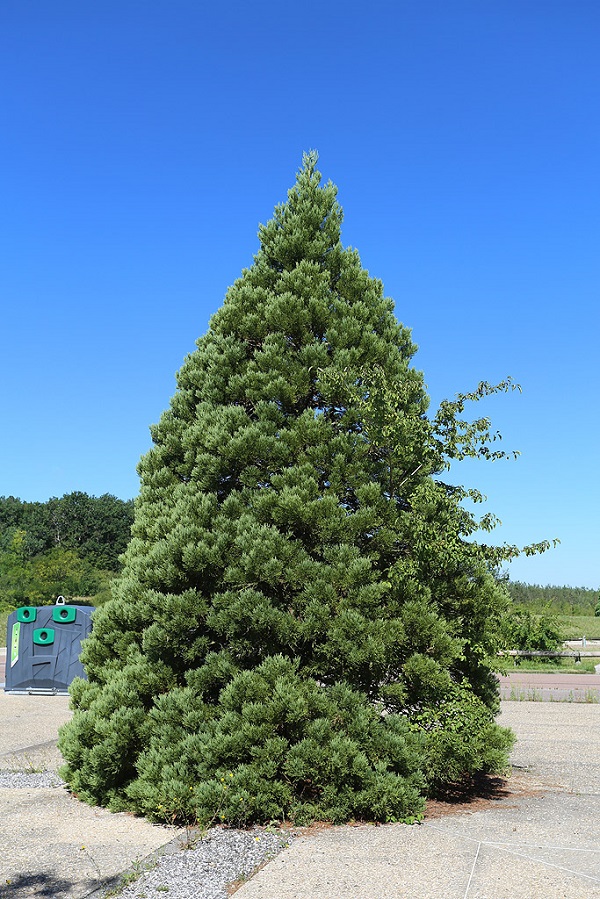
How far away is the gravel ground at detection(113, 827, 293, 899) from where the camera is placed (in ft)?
16.4

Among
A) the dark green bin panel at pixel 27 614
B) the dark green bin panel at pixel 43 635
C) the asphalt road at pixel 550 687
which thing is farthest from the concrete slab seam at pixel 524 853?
the dark green bin panel at pixel 27 614

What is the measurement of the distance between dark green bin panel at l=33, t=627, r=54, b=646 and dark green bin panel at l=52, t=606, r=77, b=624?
0.95 ft

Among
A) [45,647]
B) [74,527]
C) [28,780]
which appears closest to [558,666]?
[45,647]

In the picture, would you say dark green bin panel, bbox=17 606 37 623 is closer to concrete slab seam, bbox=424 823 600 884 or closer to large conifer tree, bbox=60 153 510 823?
large conifer tree, bbox=60 153 510 823

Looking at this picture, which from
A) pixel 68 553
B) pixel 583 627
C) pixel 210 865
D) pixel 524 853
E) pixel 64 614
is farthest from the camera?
pixel 68 553

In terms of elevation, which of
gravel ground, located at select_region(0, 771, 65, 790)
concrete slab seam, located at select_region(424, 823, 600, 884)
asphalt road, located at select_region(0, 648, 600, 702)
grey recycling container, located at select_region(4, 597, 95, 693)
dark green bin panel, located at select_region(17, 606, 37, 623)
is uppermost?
dark green bin panel, located at select_region(17, 606, 37, 623)

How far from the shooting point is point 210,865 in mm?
5484

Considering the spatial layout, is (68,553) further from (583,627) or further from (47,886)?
(47,886)

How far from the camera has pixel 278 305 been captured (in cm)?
775

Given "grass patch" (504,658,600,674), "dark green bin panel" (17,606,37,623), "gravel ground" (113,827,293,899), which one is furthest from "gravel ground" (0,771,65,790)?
"grass patch" (504,658,600,674)

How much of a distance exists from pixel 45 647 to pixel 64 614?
0.99 meters

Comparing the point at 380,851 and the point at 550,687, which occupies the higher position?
the point at 380,851

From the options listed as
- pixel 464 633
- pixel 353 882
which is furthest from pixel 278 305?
pixel 353 882

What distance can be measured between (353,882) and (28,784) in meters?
4.77
